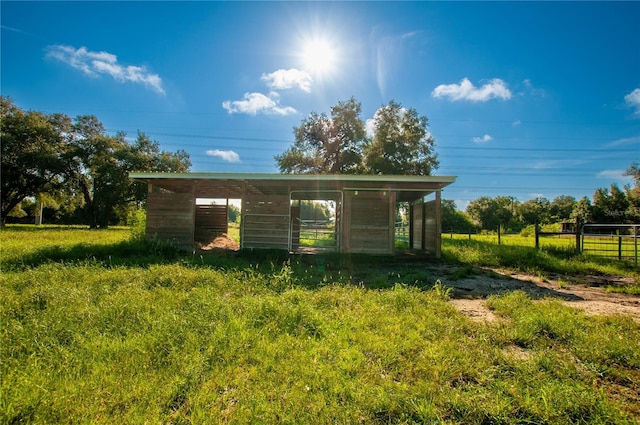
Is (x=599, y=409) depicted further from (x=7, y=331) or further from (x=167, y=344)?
(x=7, y=331)

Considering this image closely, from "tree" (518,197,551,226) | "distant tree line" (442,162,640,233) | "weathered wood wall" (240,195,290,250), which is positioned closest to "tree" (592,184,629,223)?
"distant tree line" (442,162,640,233)

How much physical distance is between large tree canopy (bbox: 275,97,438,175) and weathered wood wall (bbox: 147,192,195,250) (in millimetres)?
15385

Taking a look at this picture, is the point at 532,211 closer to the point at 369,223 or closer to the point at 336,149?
the point at 336,149

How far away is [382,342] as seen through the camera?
2.94m

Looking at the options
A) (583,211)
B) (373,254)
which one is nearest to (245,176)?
(373,254)

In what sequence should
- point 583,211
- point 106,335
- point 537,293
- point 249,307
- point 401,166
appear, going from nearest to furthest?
point 106,335
point 249,307
point 537,293
point 401,166
point 583,211

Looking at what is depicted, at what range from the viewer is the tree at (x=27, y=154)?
2077 cm

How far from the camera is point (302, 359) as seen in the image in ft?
8.60

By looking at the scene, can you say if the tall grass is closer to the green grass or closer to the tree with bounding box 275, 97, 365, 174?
the green grass

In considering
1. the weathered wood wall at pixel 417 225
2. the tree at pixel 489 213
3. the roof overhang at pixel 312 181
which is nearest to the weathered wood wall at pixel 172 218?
the roof overhang at pixel 312 181

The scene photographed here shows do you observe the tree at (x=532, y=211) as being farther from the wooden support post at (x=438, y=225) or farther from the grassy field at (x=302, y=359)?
the grassy field at (x=302, y=359)

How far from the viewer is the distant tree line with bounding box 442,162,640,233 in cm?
3403

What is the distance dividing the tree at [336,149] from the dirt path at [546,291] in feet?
60.6

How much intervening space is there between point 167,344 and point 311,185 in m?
7.48
